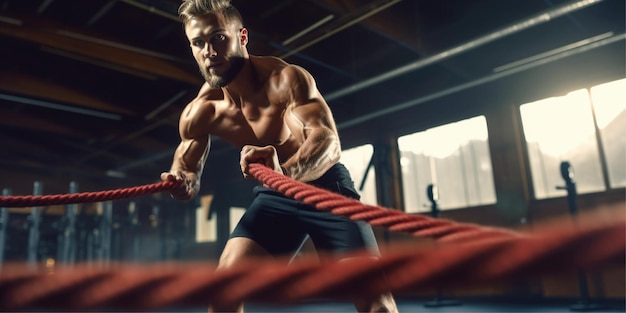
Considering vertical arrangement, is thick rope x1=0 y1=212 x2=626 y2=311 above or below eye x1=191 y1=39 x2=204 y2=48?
below

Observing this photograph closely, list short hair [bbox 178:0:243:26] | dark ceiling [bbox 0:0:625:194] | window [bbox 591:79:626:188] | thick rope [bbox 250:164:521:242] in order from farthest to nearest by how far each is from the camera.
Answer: window [bbox 591:79:626:188], dark ceiling [bbox 0:0:625:194], short hair [bbox 178:0:243:26], thick rope [bbox 250:164:521:242]

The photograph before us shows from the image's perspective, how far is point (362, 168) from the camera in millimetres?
6133

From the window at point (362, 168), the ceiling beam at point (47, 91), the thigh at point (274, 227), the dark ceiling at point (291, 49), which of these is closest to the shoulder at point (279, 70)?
the thigh at point (274, 227)

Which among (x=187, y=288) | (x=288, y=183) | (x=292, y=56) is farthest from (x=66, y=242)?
(x=187, y=288)

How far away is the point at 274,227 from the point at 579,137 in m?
3.80

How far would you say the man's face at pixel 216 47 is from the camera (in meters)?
1.53

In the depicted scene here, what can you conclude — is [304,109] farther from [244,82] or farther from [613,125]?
[613,125]

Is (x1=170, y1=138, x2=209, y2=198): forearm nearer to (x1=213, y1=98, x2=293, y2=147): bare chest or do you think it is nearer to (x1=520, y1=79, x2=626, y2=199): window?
(x1=213, y1=98, x2=293, y2=147): bare chest

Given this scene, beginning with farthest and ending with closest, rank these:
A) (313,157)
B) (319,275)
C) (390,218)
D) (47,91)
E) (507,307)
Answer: (47,91) < (507,307) < (313,157) < (390,218) < (319,275)

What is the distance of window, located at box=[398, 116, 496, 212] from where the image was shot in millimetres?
4883

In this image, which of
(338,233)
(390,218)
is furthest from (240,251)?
(390,218)

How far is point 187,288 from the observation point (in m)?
0.45

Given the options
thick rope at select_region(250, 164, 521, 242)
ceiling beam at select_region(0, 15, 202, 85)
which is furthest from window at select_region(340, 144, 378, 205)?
thick rope at select_region(250, 164, 521, 242)

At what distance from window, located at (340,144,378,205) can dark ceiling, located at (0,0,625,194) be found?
0.29m
